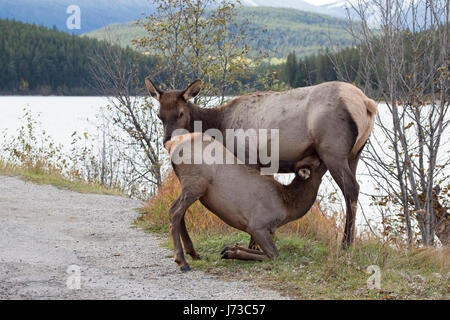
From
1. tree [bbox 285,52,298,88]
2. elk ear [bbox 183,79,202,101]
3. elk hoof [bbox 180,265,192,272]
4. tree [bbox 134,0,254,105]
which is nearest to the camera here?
elk hoof [bbox 180,265,192,272]

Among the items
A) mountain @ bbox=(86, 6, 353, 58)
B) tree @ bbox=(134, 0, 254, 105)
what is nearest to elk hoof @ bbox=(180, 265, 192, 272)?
tree @ bbox=(134, 0, 254, 105)

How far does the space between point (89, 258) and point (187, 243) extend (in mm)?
1164

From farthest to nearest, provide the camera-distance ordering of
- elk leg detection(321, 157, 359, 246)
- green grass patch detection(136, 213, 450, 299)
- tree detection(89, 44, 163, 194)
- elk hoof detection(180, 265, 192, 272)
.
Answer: tree detection(89, 44, 163, 194)
elk leg detection(321, 157, 359, 246)
elk hoof detection(180, 265, 192, 272)
green grass patch detection(136, 213, 450, 299)

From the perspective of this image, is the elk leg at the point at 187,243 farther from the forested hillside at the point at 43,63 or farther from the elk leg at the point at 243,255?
the forested hillside at the point at 43,63

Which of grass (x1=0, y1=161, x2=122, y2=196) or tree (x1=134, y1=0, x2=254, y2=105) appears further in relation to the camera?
tree (x1=134, y1=0, x2=254, y2=105)

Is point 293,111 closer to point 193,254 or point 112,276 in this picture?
point 193,254

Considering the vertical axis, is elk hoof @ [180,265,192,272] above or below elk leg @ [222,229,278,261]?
below

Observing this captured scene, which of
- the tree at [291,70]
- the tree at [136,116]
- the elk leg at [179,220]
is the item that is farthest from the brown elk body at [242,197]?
the tree at [291,70]

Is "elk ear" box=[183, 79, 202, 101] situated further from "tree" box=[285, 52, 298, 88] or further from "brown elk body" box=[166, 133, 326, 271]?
"tree" box=[285, 52, 298, 88]

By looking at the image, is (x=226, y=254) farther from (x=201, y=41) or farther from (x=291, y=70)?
(x=291, y=70)

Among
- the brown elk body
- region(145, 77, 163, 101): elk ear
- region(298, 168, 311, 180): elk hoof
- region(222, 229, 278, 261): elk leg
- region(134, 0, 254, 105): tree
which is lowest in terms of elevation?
region(222, 229, 278, 261): elk leg

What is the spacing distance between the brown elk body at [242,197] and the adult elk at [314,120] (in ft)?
0.77

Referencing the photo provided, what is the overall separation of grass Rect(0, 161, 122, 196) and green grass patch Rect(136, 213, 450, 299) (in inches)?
247

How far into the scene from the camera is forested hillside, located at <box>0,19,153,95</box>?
67.9 m
